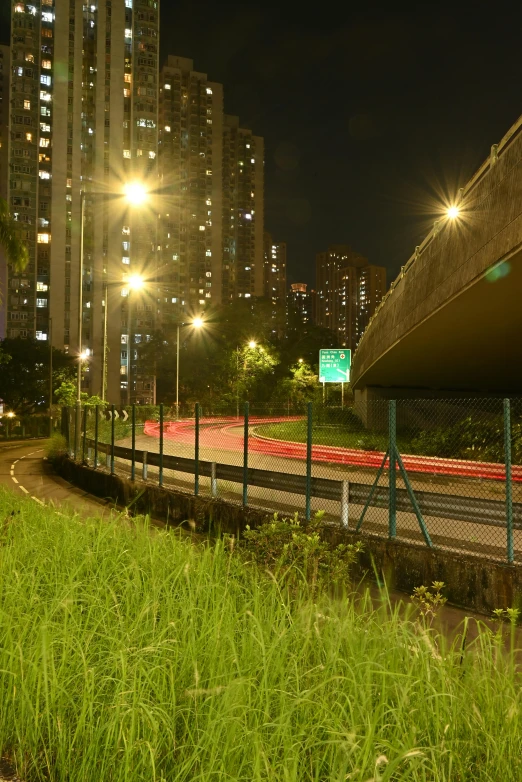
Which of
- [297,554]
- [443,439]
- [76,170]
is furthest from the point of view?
[76,170]

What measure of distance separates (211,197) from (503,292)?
15867 cm

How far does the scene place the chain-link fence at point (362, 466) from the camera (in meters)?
9.23

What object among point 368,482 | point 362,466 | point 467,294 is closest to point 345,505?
point 467,294

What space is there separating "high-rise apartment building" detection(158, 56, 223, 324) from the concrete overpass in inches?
5244

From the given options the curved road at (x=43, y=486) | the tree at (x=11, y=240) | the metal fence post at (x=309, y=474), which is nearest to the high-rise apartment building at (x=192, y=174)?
the curved road at (x=43, y=486)

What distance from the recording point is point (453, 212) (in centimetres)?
1484

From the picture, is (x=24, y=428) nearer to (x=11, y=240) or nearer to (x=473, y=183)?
(x=11, y=240)

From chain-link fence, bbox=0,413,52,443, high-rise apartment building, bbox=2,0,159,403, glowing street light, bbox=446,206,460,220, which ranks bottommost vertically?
chain-link fence, bbox=0,413,52,443

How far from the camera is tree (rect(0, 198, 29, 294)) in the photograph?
82.7 feet

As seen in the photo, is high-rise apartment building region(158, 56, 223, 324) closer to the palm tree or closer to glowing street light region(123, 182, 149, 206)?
the palm tree

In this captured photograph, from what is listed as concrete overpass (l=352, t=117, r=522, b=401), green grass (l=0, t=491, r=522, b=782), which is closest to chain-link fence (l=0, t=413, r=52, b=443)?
concrete overpass (l=352, t=117, r=522, b=401)

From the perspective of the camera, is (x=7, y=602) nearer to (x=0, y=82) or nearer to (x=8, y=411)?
(x=8, y=411)

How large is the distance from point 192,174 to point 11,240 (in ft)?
482

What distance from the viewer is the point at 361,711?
3473mm
